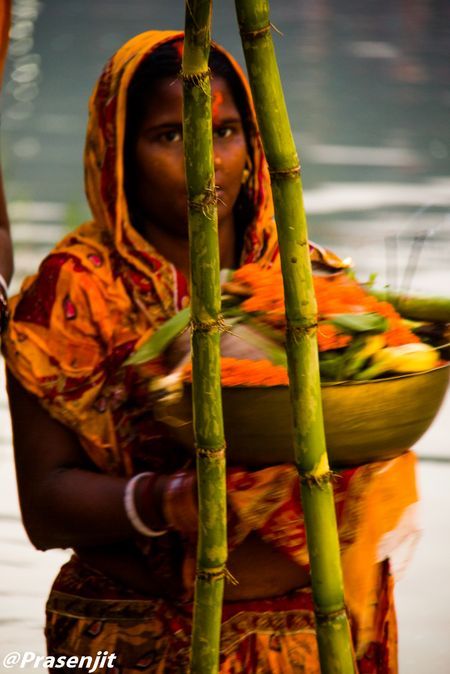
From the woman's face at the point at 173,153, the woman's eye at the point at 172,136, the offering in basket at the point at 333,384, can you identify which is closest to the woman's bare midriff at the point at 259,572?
the offering in basket at the point at 333,384

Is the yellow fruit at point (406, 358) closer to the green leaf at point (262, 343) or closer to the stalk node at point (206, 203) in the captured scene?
the green leaf at point (262, 343)

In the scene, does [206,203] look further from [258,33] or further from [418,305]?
[418,305]

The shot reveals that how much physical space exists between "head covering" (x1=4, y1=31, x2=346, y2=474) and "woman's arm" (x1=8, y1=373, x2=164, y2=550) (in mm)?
29

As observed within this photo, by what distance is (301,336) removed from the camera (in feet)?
4.25

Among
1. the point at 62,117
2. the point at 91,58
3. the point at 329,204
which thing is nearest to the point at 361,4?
the point at 91,58

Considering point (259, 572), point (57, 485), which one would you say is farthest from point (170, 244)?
point (259, 572)

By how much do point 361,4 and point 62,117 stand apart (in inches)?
194

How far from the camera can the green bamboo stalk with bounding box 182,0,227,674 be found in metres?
1.26

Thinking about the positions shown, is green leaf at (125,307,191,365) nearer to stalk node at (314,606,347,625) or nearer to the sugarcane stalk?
the sugarcane stalk

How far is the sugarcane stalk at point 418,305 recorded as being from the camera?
1.75 metres

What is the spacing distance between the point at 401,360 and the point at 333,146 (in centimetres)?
739

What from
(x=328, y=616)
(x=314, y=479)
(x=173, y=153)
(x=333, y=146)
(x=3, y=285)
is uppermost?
(x=333, y=146)

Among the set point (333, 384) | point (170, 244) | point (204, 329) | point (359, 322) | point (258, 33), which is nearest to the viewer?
point (258, 33)

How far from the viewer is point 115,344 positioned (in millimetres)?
1968
